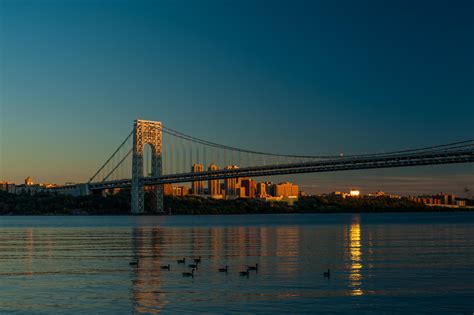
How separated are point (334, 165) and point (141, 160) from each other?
38.0m

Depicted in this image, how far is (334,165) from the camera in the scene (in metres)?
83.7

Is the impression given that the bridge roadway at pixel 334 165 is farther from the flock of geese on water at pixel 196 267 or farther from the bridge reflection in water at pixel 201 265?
the flock of geese on water at pixel 196 267

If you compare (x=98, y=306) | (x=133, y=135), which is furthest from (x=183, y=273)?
(x=133, y=135)

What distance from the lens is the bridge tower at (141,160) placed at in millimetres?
105438

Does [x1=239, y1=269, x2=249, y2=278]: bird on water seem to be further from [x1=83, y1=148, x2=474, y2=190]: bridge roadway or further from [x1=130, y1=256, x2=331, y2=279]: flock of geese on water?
[x1=83, y1=148, x2=474, y2=190]: bridge roadway

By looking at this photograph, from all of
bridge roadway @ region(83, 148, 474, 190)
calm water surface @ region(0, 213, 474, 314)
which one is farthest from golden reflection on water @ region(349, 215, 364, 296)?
bridge roadway @ region(83, 148, 474, 190)

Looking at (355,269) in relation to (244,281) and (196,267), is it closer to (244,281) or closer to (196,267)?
(244,281)

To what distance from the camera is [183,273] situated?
886 inches

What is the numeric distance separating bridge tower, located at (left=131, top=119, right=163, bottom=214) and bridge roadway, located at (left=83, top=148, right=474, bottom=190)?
2079 mm

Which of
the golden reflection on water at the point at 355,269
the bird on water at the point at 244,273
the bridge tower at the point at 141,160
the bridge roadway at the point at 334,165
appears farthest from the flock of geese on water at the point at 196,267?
the bridge tower at the point at 141,160

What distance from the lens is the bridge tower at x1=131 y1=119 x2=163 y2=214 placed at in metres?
105

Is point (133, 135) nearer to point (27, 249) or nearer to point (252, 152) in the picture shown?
point (252, 152)

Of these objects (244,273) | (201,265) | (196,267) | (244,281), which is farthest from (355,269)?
(201,265)

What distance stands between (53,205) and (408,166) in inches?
2788
